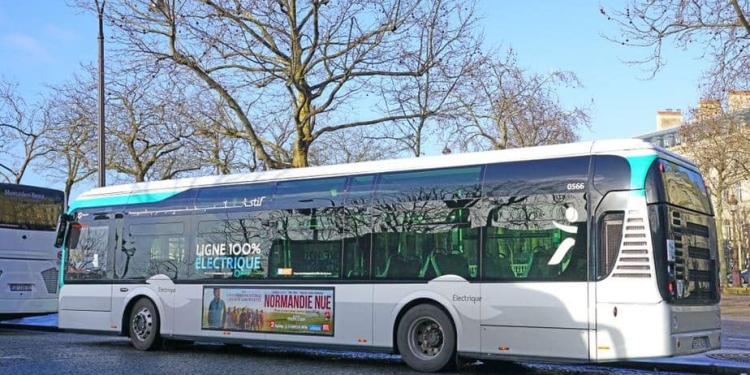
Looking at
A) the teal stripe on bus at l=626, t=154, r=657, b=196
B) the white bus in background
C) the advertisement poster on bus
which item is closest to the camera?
the teal stripe on bus at l=626, t=154, r=657, b=196

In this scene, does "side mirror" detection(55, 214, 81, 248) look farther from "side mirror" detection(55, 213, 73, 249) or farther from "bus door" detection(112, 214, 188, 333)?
"bus door" detection(112, 214, 188, 333)

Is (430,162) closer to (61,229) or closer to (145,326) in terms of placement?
(145,326)

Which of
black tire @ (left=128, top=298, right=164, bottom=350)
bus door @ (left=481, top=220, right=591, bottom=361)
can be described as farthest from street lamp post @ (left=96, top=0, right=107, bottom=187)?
bus door @ (left=481, top=220, right=591, bottom=361)

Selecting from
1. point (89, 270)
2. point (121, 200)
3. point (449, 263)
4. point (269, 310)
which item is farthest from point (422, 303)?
point (89, 270)

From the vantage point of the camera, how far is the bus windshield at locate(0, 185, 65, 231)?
19.7 meters

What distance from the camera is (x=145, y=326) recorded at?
15094 millimetres

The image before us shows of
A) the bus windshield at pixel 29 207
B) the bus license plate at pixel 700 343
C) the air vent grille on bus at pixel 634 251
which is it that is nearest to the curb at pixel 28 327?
the bus windshield at pixel 29 207

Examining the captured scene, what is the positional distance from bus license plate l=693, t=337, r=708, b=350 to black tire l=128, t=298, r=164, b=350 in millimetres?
9050

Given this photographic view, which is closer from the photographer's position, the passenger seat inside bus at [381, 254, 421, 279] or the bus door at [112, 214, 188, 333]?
the passenger seat inside bus at [381, 254, 421, 279]

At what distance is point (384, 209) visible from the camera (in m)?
12.3

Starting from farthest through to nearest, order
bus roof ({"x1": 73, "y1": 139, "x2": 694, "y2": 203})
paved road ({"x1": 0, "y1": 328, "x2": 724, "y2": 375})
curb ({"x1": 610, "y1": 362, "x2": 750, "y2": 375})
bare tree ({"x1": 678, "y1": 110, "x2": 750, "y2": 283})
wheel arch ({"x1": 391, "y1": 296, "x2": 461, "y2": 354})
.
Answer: bare tree ({"x1": 678, "y1": 110, "x2": 750, "y2": 283}), paved road ({"x1": 0, "y1": 328, "x2": 724, "y2": 375}), wheel arch ({"x1": 391, "y1": 296, "x2": 461, "y2": 354}), curb ({"x1": 610, "y1": 362, "x2": 750, "y2": 375}), bus roof ({"x1": 73, "y1": 139, "x2": 694, "y2": 203})

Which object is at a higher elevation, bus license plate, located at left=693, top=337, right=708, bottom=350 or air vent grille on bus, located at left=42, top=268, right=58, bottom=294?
air vent grille on bus, located at left=42, top=268, right=58, bottom=294

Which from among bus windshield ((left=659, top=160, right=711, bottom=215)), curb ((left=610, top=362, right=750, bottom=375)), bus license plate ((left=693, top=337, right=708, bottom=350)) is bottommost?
curb ((left=610, top=362, right=750, bottom=375))

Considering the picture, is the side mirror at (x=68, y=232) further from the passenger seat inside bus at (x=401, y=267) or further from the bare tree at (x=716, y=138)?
the bare tree at (x=716, y=138)
